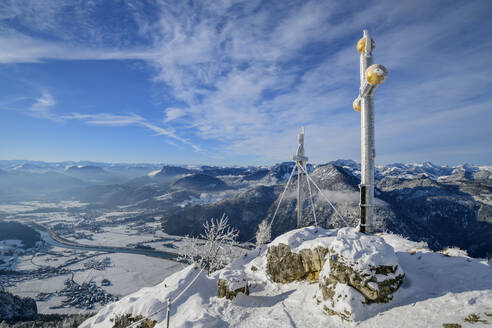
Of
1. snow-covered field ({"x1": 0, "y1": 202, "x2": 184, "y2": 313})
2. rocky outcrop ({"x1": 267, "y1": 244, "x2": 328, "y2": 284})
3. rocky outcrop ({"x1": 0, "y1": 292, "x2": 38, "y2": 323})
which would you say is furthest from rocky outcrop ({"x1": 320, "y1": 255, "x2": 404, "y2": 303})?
snow-covered field ({"x1": 0, "y1": 202, "x2": 184, "y2": 313})

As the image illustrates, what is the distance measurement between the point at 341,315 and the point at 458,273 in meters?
7.86

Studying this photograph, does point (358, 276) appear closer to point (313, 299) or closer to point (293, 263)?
point (313, 299)

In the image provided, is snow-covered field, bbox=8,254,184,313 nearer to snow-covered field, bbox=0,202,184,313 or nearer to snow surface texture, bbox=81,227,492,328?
snow-covered field, bbox=0,202,184,313

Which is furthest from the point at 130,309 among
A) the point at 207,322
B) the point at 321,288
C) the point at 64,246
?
the point at 64,246

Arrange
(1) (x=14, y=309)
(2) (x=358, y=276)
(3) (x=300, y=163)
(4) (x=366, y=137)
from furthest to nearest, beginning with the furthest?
(1) (x=14, y=309) → (3) (x=300, y=163) → (4) (x=366, y=137) → (2) (x=358, y=276)

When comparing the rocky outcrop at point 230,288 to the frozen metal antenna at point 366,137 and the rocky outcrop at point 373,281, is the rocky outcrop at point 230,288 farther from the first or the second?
the frozen metal antenna at point 366,137

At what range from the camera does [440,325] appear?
1022 cm

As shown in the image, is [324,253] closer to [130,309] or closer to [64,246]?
[130,309]

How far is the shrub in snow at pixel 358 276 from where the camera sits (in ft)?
41.9

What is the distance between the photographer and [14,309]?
5566 cm

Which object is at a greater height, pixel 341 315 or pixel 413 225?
pixel 341 315

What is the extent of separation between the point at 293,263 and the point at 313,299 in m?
4.57

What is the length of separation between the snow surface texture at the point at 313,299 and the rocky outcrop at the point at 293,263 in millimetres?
608

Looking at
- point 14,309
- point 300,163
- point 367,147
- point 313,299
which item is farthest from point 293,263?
point 14,309
